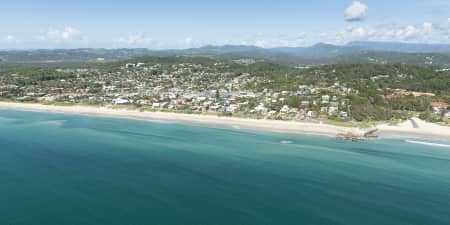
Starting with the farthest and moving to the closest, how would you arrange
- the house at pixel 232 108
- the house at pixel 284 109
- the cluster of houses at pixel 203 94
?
the house at pixel 232 108 < the cluster of houses at pixel 203 94 < the house at pixel 284 109

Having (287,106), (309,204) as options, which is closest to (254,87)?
(287,106)

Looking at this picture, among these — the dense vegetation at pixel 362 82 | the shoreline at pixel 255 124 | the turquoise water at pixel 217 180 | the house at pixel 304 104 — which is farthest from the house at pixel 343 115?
the turquoise water at pixel 217 180

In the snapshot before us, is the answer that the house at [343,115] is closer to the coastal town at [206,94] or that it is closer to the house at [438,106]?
the coastal town at [206,94]

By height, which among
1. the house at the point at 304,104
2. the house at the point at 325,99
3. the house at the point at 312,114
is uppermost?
the house at the point at 325,99

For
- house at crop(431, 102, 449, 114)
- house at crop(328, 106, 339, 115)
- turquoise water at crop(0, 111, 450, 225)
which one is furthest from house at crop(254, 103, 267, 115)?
house at crop(431, 102, 449, 114)

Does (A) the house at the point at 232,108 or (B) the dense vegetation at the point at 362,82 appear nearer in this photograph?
(A) the house at the point at 232,108

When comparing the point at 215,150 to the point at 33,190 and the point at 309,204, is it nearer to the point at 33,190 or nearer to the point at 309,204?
the point at 309,204

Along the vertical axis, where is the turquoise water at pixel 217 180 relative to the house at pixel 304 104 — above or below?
below

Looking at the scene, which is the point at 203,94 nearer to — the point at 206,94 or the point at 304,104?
the point at 206,94
